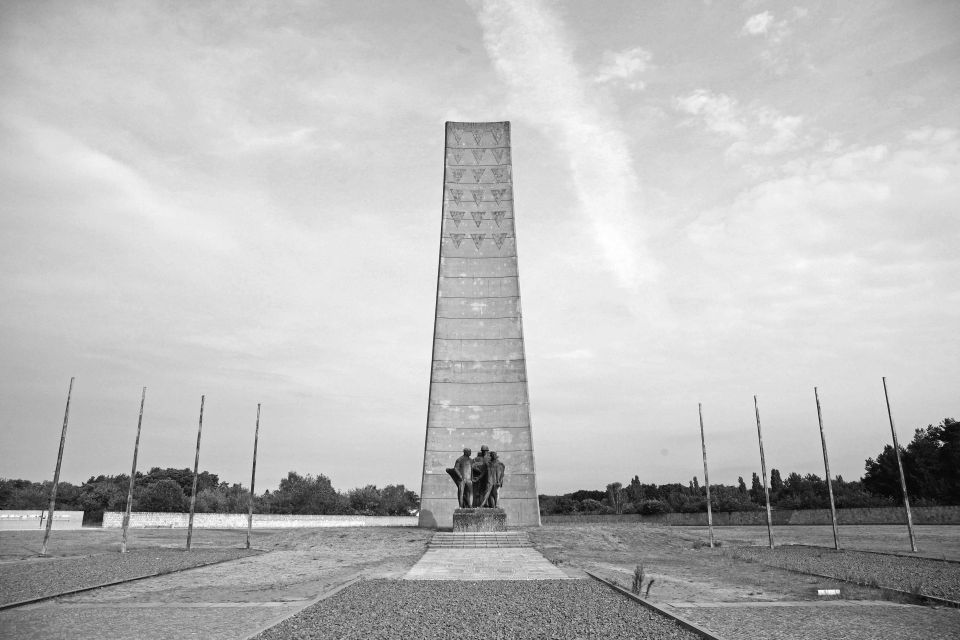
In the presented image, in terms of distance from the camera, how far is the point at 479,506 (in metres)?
22.6

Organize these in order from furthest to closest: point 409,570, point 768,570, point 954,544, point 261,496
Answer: point 261,496 → point 954,544 → point 768,570 → point 409,570

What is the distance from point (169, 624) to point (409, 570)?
20.9 ft

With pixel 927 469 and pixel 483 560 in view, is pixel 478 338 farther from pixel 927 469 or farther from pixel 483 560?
pixel 927 469

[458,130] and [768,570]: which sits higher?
[458,130]

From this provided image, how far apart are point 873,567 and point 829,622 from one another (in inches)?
300

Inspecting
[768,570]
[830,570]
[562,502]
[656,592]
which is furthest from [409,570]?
[562,502]

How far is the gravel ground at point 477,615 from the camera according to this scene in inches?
289

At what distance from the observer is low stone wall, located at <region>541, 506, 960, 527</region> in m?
36.0

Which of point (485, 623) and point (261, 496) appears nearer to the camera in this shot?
point (485, 623)

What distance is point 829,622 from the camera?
846 cm

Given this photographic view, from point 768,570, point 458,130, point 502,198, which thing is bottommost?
point 768,570

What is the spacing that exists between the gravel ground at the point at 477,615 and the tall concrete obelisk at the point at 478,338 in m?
18.7

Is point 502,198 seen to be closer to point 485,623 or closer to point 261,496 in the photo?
point 485,623

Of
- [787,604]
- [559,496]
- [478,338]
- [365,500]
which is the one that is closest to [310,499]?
[365,500]
